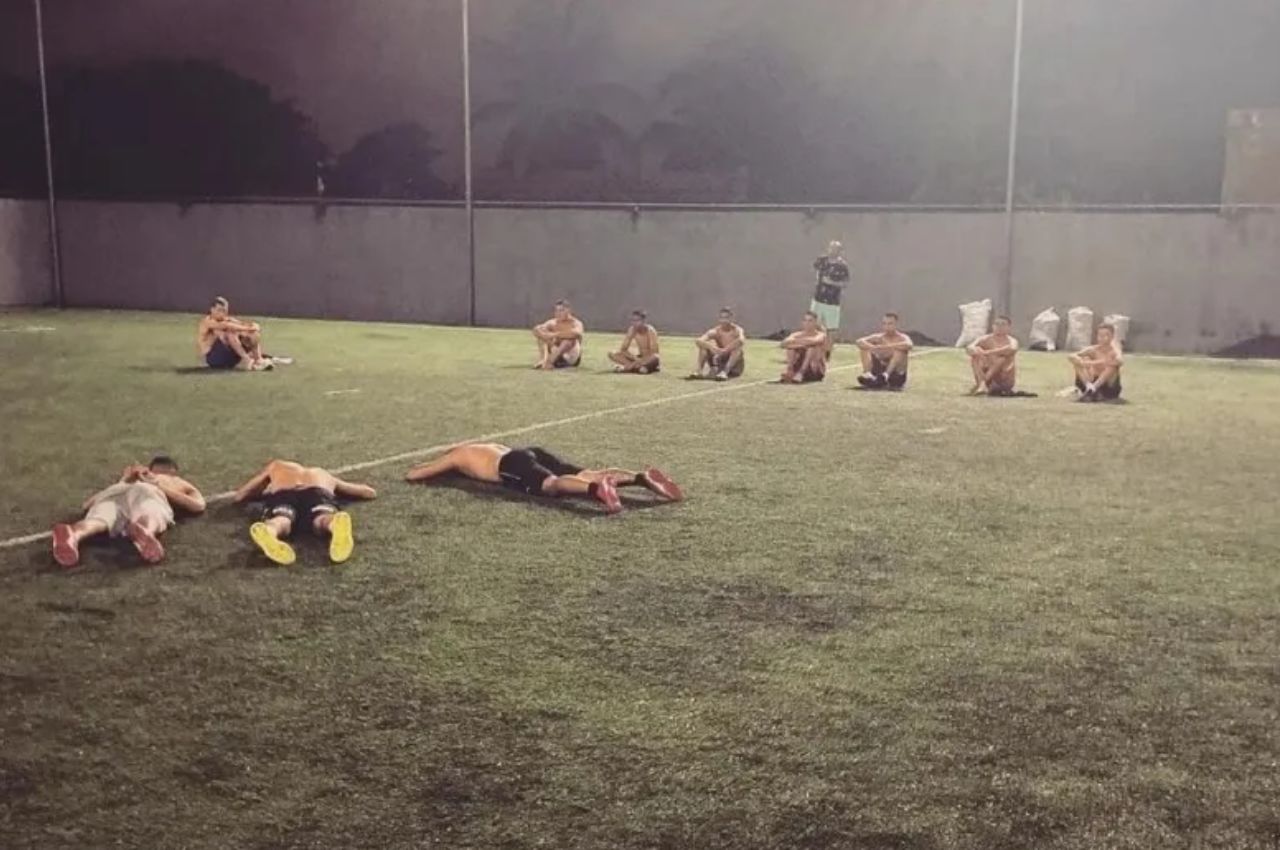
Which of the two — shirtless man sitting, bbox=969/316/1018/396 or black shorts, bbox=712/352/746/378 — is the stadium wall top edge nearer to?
black shorts, bbox=712/352/746/378

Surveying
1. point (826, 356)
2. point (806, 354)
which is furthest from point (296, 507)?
point (826, 356)

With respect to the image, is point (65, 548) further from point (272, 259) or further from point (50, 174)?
point (50, 174)

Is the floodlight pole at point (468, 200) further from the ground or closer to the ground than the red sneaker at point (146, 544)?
further from the ground

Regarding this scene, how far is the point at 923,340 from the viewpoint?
2102 centimetres

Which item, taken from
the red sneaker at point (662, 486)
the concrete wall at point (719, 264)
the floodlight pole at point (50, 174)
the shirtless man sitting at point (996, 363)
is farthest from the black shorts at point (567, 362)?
the floodlight pole at point (50, 174)

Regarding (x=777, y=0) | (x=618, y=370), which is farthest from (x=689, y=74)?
(x=618, y=370)

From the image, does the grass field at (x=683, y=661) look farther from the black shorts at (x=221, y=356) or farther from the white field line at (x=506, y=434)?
the black shorts at (x=221, y=356)

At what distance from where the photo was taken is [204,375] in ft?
48.6

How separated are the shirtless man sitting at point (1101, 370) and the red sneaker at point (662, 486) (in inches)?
276

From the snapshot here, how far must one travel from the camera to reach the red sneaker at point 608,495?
744 centimetres

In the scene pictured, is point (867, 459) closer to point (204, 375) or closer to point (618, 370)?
point (618, 370)

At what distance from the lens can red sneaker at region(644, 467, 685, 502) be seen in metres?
7.71

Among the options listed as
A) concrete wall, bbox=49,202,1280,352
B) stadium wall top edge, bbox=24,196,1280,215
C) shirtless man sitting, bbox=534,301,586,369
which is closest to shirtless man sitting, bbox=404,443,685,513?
shirtless man sitting, bbox=534,301,586,369

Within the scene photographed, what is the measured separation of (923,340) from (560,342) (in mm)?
7319
